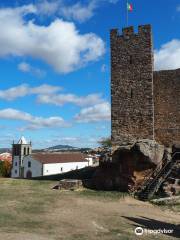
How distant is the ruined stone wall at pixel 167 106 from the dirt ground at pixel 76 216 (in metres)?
6.72

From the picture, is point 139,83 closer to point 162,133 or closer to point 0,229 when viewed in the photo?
point 162,133

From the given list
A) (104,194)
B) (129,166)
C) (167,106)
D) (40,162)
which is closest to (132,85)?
(167,106)

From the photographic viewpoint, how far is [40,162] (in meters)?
70.6

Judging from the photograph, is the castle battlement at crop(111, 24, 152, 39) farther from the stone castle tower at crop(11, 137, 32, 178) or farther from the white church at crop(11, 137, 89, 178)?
the stone castle tower at crop(11, 137, 32, 178)

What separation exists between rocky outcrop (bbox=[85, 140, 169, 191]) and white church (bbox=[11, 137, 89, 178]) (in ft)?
158

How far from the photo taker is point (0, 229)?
11.4 metres

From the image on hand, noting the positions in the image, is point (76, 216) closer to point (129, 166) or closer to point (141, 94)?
point (129, 166)

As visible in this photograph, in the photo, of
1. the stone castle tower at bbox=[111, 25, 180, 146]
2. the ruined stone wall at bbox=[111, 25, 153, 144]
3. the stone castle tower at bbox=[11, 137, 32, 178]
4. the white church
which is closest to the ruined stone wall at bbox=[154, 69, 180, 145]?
the stone castle tower at bbox=[111, 25, 180, 146]

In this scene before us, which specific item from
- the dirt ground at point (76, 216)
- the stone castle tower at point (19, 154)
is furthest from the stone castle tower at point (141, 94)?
the stone castle tower at point (19, 154)

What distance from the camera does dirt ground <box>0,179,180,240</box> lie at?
11.5 metres

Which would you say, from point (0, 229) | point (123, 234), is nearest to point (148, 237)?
point (123, 234)

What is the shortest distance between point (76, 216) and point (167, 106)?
509 inches

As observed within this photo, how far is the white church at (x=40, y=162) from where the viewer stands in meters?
71.0

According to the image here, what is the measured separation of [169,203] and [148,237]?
6.48 meters
